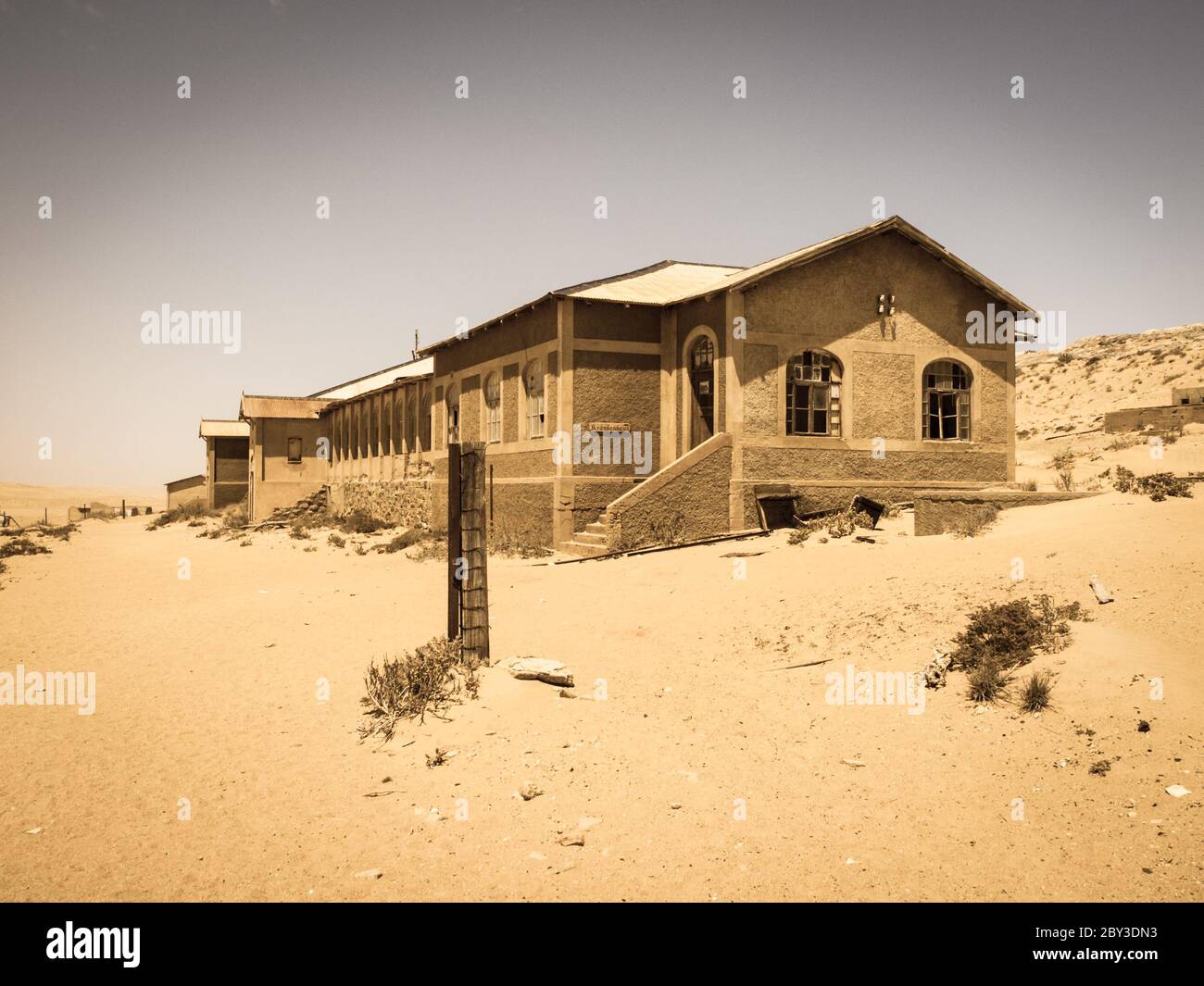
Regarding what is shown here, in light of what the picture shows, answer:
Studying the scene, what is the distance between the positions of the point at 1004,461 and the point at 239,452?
37.1 m

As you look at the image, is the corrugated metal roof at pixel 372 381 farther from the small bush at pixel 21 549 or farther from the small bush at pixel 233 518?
the small bush at pixel 21 549

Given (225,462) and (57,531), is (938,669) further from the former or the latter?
(225,462)

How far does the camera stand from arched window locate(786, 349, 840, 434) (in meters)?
17.8

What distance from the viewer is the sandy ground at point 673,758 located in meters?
4.88

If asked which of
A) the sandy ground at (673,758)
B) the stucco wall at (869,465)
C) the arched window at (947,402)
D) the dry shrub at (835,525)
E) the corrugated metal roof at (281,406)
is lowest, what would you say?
the sandy ground at (673,758)

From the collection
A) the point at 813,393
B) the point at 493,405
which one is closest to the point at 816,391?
the point at 813,393

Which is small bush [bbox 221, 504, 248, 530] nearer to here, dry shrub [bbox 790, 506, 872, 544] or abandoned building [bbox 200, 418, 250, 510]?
abandoned building [bbox 200, 418, 250, 510]

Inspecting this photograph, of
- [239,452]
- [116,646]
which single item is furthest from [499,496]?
[239,452]

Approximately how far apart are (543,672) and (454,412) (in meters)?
17.2

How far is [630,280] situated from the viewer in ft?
66.7

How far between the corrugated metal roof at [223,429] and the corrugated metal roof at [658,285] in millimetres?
28025

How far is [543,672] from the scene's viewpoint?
321 inches

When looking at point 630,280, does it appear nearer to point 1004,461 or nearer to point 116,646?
point 1004,461

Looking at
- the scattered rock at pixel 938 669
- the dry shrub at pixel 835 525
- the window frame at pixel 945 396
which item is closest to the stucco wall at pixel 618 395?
the dry shrub at pixel 835 525
